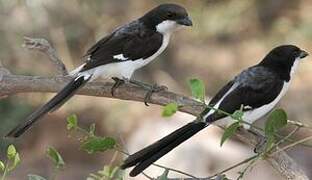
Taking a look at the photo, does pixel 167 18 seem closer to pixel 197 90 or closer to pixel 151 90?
pixel 151 90

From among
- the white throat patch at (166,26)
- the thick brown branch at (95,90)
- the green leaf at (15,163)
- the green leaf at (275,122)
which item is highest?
the white throat patch at (166,26)

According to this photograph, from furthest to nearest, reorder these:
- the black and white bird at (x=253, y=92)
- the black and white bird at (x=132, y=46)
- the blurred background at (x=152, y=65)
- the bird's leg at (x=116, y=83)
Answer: the blurred background at (x=152, y=65)
the black and white bird at (x=132, y=46)
the bird's leg at (x=116, y=83)
the black and white bird at (x=253, y=92)

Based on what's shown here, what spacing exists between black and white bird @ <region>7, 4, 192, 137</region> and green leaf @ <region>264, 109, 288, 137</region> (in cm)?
129

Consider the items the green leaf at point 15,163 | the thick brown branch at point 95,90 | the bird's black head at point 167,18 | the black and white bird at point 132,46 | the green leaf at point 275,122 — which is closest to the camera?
the green leaf at point 275,122

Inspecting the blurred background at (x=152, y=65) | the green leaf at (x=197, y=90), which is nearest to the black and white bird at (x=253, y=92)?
the green leaf at (x=197, y=90)

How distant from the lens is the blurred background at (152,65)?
5434 mm

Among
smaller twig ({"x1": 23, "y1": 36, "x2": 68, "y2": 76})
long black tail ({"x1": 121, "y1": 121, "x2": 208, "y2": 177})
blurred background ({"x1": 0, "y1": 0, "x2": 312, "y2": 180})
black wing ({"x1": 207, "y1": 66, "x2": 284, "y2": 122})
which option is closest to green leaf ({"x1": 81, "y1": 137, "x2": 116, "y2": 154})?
long black tail ({"x1": 121, "y1": 121, "x2": 208, "y2": 177})

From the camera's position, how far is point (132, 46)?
2.89 m

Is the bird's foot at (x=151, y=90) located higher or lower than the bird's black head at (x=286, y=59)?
lower

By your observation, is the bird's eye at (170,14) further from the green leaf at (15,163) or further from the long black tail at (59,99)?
the green leaf at (15,163)

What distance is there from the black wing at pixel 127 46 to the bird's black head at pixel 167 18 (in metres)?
0.05

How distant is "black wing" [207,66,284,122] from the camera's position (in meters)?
2.57

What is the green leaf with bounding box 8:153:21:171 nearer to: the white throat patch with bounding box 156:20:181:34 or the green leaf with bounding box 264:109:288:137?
the green leaf with bounding box 264:109:288:137

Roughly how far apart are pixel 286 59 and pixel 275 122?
143 cm
